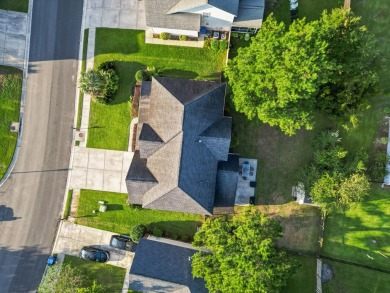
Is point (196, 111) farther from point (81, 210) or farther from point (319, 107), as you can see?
point (81, 210)

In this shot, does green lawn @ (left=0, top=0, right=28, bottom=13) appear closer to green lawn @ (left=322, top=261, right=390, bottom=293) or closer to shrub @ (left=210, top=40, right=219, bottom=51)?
shrub @ (left=210, top=40, right=219, bottom=51)

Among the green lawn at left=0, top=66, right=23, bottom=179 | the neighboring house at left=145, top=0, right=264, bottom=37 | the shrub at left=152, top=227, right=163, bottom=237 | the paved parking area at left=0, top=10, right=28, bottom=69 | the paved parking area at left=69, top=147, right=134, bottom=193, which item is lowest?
the shrub at left=152, top=227, right=163, bottom=237

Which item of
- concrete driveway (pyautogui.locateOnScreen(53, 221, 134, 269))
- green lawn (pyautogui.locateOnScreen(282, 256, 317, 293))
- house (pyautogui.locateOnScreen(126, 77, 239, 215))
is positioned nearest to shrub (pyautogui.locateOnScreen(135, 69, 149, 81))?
house (pyautogui.locateOnScreen(126, 77, 239, 215))

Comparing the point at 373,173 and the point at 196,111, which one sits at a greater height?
the point at 196,111

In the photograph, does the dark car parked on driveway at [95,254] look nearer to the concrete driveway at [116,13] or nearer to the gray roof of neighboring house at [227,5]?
the concrete driveway at [116,13]

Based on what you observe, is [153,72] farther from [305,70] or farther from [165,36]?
[305,70]

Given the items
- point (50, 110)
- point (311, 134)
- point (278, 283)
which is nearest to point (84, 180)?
point (50, 110)
